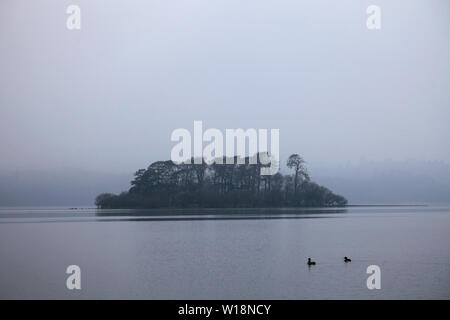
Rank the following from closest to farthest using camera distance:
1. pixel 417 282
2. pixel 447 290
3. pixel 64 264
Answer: pixel 447 290 < pixel 417 282 < pixel 64 264

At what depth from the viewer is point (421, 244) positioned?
86.2ft

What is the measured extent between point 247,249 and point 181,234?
882 cm

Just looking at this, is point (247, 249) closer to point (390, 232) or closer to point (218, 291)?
point (218, 291)

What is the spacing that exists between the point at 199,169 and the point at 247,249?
5292 centimetres

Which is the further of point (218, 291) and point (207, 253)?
point (207, 253)

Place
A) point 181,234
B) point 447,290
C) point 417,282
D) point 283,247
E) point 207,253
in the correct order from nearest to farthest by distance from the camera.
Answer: point 447,290
point 417,282
point 207,253
point 283,247
point 181,234

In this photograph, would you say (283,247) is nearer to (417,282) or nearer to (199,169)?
(417,282)

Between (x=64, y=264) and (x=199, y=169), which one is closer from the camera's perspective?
(x=64, y=264)

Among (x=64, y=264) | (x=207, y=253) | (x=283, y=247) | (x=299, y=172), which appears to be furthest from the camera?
(x=299, y=172)
